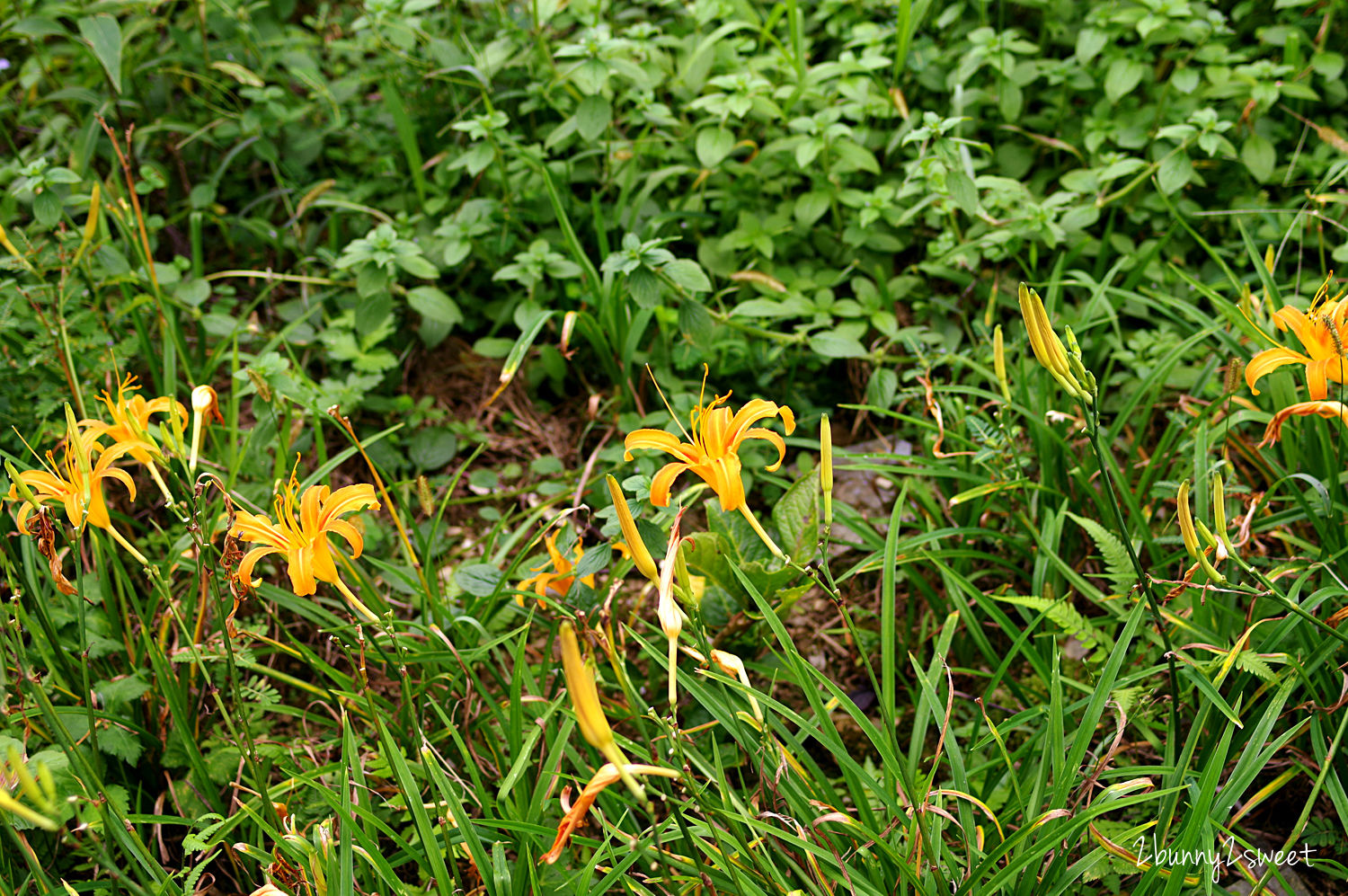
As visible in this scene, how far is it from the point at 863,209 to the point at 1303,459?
1309 millimetres

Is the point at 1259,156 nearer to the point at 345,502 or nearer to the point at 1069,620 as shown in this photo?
the point at 1069,620

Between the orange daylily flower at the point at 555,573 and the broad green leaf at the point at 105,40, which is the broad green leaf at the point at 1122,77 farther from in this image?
the broad green leaf at the point at 105,40

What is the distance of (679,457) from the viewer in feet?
4.62

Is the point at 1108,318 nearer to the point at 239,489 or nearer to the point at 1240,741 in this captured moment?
the point at 1240,741

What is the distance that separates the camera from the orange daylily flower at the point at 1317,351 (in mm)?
1491

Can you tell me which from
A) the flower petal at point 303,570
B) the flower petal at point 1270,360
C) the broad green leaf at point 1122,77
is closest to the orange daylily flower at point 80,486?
the flower petal at point 303,570

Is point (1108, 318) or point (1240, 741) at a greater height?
point (1108, 318)

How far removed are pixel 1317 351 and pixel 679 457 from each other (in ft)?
3.63

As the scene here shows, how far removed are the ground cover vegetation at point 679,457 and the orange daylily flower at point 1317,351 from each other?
0.04 feet

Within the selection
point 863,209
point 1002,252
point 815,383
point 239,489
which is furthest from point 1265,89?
point 239,489

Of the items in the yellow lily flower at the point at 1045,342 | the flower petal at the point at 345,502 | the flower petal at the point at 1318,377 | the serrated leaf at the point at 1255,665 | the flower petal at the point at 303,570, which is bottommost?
the serrated leaf at the point at 1255,665

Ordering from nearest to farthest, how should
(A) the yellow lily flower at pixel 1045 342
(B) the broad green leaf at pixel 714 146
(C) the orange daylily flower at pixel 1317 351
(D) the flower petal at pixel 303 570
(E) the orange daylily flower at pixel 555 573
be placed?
(A) the yellow lily flower at pixel 1045 342, (D) the flower petal at pixel 303 570, (C) the orange daylily flower at pixel 1317 351, (E) the orange daylily flower at pixel 555 573, (B) the broad green leaf at pixel 714 146

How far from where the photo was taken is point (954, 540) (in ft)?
7.42

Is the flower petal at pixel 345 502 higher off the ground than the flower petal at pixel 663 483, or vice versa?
the flower petal at pixel 345 502
